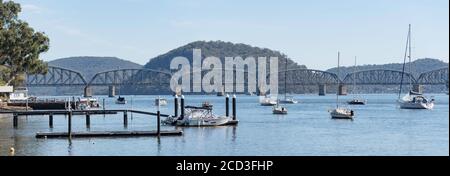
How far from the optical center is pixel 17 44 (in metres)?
105

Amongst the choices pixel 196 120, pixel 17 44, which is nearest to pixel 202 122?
pixel 196 120

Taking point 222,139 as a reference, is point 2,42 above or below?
above

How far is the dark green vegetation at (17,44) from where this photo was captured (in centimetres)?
10438

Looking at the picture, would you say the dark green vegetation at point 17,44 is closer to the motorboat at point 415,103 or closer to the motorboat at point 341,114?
the motorboat at point 341,114

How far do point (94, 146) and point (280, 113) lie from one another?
6709cm

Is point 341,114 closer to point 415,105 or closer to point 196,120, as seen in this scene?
point 196,120

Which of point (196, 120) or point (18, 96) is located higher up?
point (18, 96)

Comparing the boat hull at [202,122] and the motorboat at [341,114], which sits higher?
the boat hull at [202,122]

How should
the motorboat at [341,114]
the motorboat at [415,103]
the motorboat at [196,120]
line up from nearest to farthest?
the motorboat at [196,120]
the motorboat at [341,114]
the motorboat at [415,103]

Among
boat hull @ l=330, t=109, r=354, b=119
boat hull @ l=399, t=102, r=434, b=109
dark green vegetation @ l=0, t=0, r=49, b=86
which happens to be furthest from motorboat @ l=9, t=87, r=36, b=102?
boat hull @ l=399, t=102, r=434, b=109

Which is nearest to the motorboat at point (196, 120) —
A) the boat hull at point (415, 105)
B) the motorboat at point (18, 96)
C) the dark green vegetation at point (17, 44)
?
the dark green vegetation at point (17, 44)
